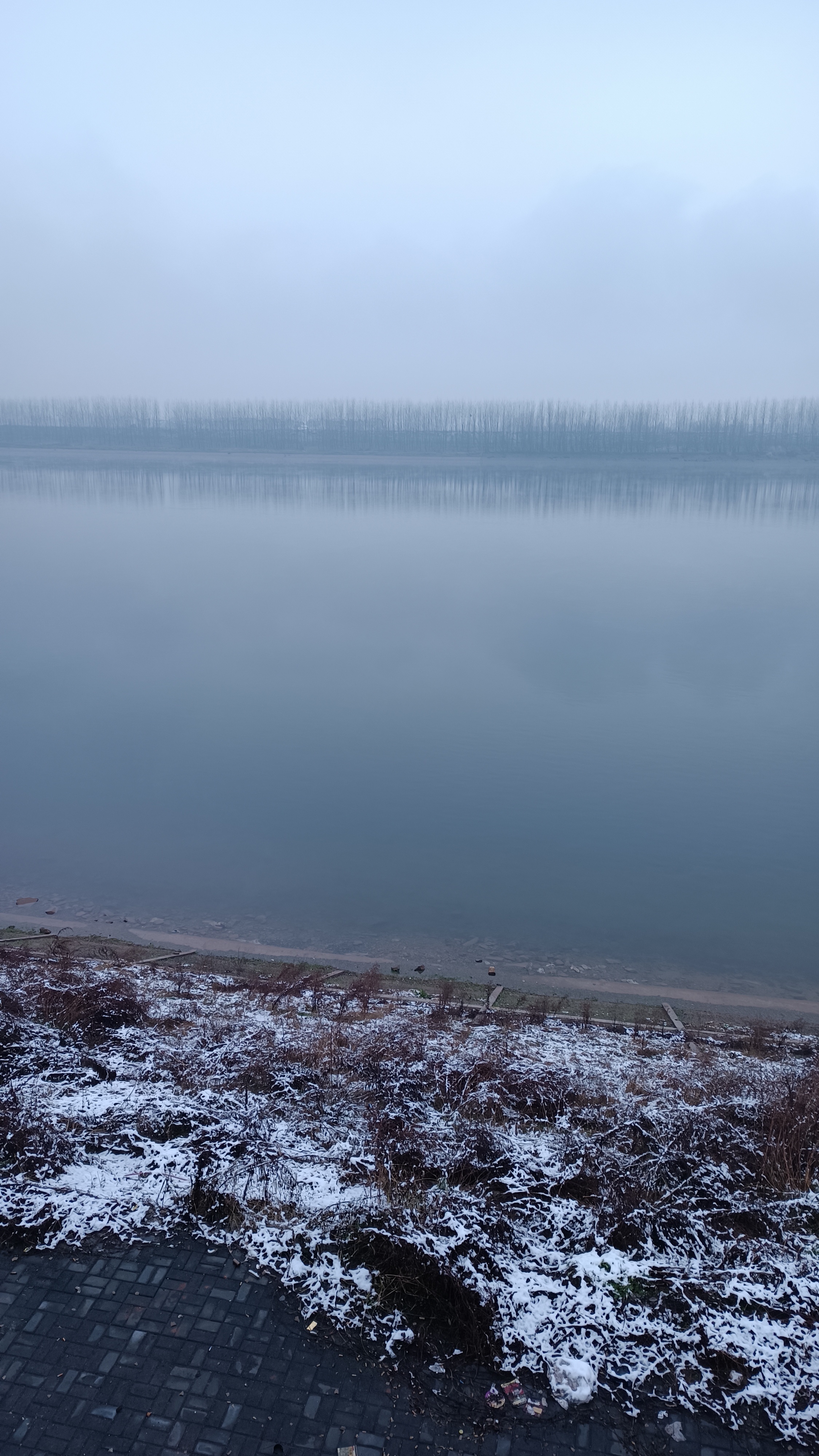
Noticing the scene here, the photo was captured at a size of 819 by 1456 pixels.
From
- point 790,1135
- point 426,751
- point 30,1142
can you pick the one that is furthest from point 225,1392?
point 426,751

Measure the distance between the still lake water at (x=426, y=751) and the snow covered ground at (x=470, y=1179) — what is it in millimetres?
3552

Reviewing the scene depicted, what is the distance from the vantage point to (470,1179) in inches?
147

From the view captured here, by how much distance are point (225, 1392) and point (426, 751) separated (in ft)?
37.1

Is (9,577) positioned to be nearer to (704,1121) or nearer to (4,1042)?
(4,1042)

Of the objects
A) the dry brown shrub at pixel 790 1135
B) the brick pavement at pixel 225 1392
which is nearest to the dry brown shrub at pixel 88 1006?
the brick pavement at pixel 225 1392

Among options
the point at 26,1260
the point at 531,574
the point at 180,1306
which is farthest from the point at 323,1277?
the point at 531,574

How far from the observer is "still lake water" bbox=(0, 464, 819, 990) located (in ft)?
30.2

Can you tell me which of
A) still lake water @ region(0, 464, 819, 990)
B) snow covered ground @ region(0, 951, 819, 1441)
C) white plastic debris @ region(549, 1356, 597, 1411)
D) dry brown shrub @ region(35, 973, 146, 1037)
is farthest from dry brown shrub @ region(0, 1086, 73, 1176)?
still lake water @ region(0, 464, 819, 990)

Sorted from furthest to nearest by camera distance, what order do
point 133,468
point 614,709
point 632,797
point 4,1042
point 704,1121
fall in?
point 133,468 → point 614,709 → point 632,797 → point 4,1042 → point 704,1121

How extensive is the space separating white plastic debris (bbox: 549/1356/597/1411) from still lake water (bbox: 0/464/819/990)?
5.24 meters

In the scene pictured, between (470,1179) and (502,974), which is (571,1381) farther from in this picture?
(502,974)

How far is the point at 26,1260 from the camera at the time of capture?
3.28m

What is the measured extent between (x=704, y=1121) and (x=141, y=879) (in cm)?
718

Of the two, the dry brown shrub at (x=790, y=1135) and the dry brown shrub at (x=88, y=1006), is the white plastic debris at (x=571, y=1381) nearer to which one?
the dry brown shrub at (x=790, y=1135)
